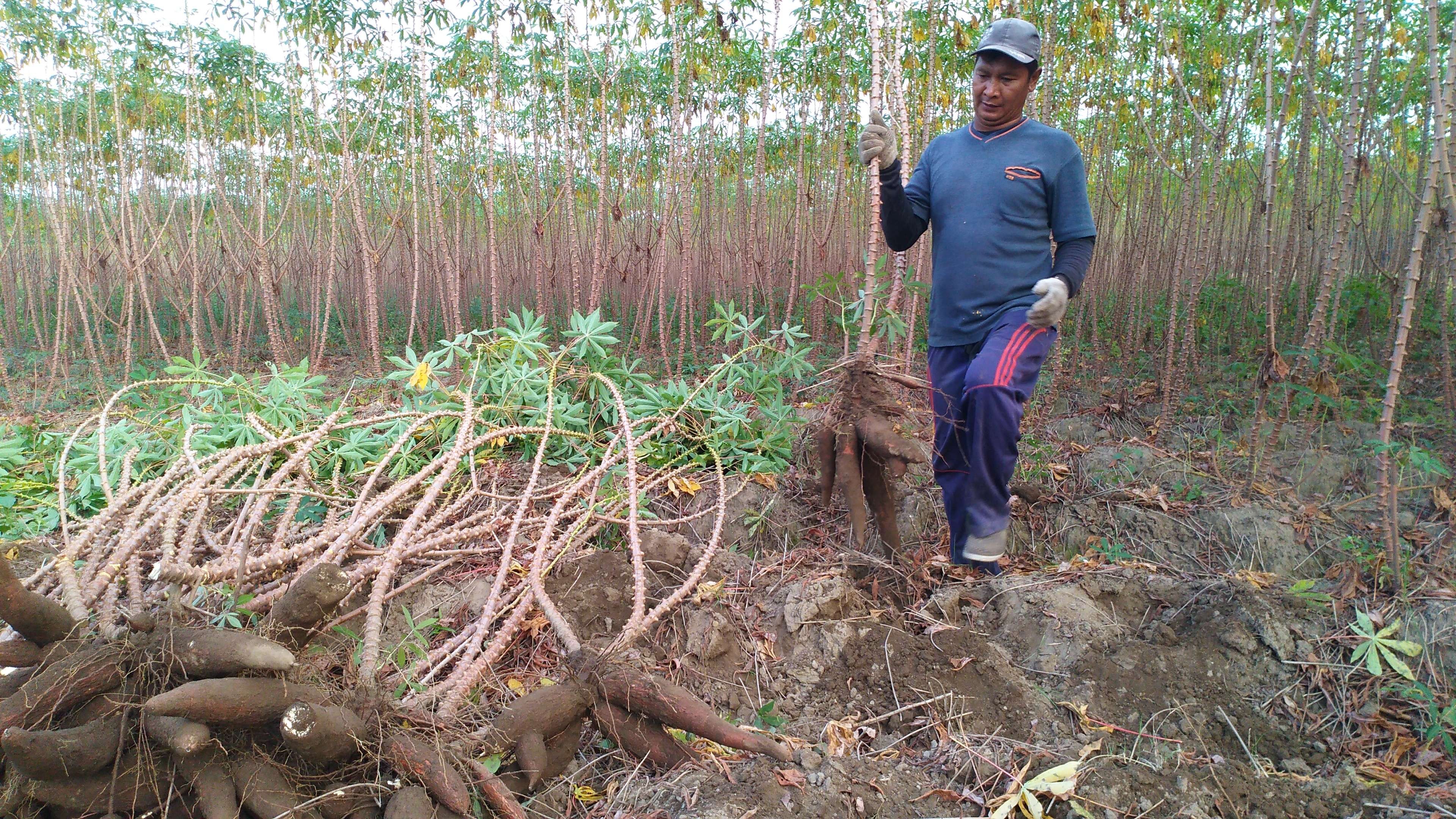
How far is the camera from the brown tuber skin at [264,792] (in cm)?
104

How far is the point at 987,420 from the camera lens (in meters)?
1.99

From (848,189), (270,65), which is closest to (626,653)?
(270,65)

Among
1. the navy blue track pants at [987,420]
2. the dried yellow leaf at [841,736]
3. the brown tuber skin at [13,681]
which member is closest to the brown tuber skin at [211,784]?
the brown tuber skin at [13,681]

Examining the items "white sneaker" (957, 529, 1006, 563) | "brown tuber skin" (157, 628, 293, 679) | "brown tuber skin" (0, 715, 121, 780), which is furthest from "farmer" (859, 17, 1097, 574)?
"brown tuber skin" (0, 715, 121, 780)

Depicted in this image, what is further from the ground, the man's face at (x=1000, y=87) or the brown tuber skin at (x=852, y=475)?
the man's face at (x=1000, y=87)

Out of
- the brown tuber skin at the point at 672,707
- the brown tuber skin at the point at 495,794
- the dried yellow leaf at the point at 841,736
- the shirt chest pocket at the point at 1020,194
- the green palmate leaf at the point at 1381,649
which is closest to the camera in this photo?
the brown tuber skin at the point at 495,794

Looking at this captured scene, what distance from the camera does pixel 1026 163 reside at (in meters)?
2.07

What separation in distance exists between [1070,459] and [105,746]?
119 inches

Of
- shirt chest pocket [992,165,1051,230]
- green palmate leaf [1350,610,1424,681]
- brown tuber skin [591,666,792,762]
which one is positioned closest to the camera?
brown tuber skin [591,666,792,762]

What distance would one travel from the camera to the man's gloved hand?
204 cm

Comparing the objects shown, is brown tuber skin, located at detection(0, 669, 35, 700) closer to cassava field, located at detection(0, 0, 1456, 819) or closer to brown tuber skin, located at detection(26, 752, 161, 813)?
cassava field, located at detection(0, 0, 1456, 819)

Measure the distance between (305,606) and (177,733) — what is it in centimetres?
26

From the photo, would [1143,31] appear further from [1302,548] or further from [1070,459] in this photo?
[1302,548]

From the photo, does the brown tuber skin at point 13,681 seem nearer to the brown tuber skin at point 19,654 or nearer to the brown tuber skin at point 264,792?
the brown tuber skin at point 19,654
